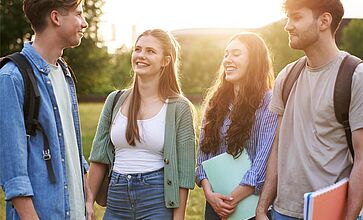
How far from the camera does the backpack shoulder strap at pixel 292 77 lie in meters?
3.58

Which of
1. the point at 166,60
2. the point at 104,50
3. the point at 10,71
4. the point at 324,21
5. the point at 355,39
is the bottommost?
the point at 104,50

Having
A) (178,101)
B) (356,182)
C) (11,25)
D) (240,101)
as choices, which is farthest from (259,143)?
(11,25)

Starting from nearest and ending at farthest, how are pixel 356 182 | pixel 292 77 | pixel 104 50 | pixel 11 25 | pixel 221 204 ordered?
pixel 356 182 → pixel 292 77 → pixel 221 204 → pixel 11 25 → pixel 104 50

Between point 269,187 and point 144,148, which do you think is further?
point 144,148

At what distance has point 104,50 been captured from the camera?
47.0 m

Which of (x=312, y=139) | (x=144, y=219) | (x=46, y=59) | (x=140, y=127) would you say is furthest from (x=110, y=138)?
(x=312, y=139)

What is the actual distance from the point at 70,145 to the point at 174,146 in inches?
28.5

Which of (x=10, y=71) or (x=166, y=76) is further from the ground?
(x=10, y=71)

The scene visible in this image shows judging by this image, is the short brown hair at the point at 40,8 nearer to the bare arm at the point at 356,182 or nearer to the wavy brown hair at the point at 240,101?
the wavy brown hair at the point at 240,101

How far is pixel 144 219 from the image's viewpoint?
3920 millimetres

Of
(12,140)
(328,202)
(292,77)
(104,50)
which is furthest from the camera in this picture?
(104,50)

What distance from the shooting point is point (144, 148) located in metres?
3.97

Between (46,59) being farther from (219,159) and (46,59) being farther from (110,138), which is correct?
(219,159)

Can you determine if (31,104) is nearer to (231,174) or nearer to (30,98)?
(30,98)
